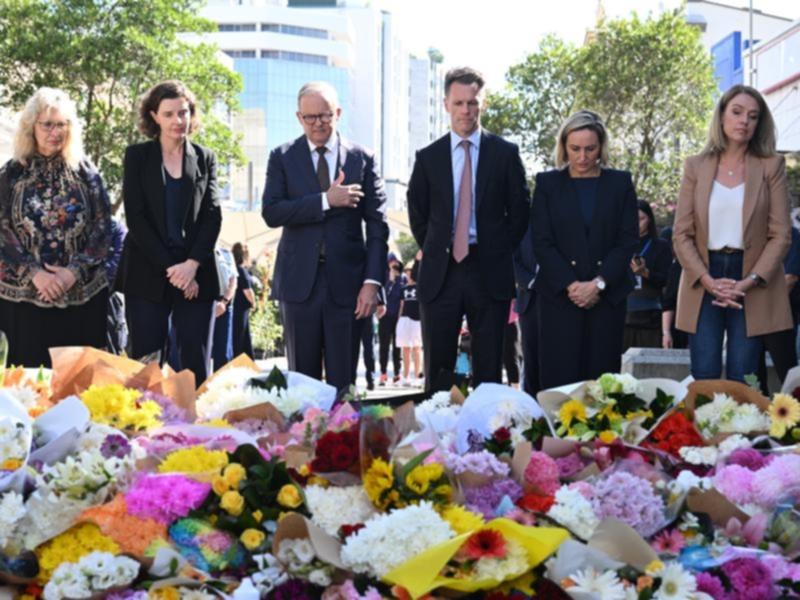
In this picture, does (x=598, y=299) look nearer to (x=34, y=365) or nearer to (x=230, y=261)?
(x=34, y=365)

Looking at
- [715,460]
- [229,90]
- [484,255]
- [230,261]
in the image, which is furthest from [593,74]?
[715,460]

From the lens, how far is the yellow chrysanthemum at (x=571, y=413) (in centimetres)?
323

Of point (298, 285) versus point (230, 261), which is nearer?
point (298, 285)

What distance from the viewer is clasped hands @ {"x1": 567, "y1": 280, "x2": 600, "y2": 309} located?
21.1ft

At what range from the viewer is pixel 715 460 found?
2.99 m

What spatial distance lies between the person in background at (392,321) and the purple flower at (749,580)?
16067 millimetres

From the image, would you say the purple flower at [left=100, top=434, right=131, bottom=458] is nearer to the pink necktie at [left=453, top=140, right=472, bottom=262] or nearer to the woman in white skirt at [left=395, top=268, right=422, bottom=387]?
the pink necktie at [left=453, top=140, right=472, bottom=262]

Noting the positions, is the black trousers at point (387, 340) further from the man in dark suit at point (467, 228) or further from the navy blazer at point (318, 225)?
the man in dark suit at point (467, 228)

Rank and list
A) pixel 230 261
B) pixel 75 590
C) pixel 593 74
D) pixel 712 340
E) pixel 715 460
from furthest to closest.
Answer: pixel 593 74
pixel 230 261
pixel 712 340
pixel 715 460
pixel 75 590

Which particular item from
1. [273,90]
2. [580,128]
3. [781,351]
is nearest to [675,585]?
[580,128]

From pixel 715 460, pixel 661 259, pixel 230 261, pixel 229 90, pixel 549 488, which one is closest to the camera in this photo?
pixel 549 488

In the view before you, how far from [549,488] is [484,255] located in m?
4.06

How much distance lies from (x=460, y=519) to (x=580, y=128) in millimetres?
4378

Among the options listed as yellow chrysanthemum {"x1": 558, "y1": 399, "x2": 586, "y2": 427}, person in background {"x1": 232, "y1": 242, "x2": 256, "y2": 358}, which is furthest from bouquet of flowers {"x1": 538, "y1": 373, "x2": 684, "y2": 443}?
person in background {"x1": 232, "y1": 242, "x2": 256, "y2": 358}
